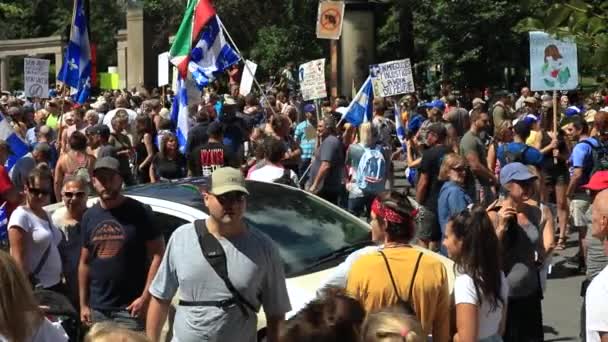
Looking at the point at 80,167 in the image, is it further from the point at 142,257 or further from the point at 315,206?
the point at 142,257

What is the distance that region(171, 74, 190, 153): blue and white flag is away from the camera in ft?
47.2

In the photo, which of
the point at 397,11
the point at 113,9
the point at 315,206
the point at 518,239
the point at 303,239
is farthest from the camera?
the point at 113,9

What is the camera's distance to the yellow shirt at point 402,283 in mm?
5414

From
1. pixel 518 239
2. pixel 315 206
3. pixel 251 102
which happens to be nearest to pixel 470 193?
pixel 315 206

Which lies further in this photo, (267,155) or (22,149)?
(22,149)

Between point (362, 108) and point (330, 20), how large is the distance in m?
3.83

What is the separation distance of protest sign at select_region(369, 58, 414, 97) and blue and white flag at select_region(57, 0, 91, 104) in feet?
14.5

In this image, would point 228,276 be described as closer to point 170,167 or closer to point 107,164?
point 107,164

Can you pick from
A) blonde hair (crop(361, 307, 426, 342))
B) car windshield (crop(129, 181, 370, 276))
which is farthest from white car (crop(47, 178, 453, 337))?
blonde hair (crop(361, 307, 426, 342))

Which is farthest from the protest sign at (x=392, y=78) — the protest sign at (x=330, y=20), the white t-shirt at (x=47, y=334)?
the white t-shirt at (x=47, y=334)

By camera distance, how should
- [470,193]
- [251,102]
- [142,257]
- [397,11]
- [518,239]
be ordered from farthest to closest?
[397,11]
[251,102]
[470,193]
[518,239]
[142,257]

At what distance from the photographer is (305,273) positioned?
7.47m

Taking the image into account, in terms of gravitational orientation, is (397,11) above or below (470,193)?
above

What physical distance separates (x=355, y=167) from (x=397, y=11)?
Answer: 931 inches
